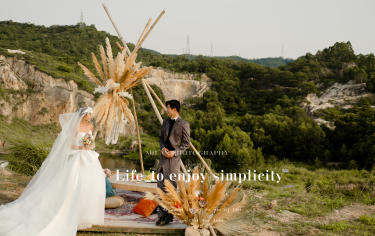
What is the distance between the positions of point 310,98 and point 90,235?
1529 inches

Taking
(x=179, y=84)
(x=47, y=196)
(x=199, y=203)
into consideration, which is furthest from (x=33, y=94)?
(x=199, y=203)

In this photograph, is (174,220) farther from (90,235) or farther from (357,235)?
(357,235)

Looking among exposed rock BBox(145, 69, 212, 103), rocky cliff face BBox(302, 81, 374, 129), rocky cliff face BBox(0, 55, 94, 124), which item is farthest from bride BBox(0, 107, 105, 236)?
exposed rock BBox(145, 69, 212, 103)

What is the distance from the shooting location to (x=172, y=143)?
12.6ft

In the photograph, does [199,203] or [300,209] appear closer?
[199,203]

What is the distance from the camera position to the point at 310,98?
3816 cm

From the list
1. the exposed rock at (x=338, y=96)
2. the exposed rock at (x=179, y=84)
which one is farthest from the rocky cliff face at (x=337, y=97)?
the exposed rock at (x=179, y=84)

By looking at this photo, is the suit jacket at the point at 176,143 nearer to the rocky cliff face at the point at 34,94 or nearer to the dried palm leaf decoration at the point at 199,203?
the dried palm leaf decoration at the point at 199,203

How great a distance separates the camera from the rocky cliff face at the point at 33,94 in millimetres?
25766

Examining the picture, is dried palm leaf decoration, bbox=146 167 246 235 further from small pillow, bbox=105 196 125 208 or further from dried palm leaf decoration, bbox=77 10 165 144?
dried palm leaf decoration, bbox=77 10 165 144

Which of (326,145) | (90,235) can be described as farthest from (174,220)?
(326,145)

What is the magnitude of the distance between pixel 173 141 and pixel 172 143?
0.10 ft

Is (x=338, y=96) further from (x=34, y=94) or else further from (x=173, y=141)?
(x=173, y=141)

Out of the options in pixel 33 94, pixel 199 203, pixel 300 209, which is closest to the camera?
pixel 199 203
